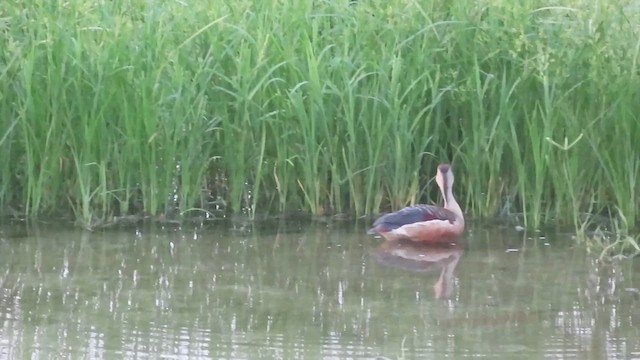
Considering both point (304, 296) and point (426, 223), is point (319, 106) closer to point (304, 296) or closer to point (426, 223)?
point (426, 223)

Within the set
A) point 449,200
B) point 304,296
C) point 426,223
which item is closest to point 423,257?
point 426,223

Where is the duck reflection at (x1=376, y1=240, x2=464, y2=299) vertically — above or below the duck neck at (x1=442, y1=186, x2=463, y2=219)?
below

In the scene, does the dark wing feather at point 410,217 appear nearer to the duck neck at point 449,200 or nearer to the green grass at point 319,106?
the duck neck at point 449,200

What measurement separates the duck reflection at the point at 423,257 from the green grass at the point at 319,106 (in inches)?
16.9

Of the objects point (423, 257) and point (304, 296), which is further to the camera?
point (423, 257)

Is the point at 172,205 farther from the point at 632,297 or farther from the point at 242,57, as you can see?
the point at 632,297

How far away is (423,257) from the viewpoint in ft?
24.1

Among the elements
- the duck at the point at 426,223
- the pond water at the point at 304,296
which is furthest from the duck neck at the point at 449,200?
the pond water at the point at 304,296

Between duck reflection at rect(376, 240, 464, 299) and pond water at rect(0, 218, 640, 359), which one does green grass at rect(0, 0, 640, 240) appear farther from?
duck reflection at rect(376, 240, 464, 299)

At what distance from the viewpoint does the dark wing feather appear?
734 centimetres

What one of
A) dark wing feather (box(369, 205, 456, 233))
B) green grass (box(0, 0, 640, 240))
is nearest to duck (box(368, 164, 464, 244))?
dark wing feather (box(369, 205, 456, 233))

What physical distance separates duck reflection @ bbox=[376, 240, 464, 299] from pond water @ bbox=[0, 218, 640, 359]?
13 millimetres

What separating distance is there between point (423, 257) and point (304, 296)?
3.75 feet

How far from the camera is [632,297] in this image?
6387 mm
